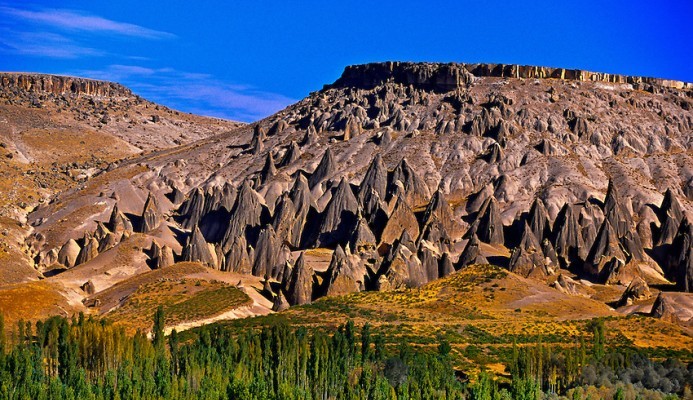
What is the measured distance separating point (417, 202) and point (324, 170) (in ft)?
56.9

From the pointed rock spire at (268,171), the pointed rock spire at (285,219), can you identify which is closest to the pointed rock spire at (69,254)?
the pointed rock spire at (285,219)

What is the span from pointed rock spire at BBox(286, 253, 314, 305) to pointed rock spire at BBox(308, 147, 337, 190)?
4558 centimetres

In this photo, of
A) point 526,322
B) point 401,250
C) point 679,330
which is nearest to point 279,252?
point 401,250

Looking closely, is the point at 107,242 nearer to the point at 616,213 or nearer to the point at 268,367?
the point at 268,367

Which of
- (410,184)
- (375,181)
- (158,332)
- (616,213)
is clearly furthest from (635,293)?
(158,332)

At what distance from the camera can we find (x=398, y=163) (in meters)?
173

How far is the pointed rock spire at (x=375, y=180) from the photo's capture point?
16325 centimetres

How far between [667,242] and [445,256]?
35.3 meters

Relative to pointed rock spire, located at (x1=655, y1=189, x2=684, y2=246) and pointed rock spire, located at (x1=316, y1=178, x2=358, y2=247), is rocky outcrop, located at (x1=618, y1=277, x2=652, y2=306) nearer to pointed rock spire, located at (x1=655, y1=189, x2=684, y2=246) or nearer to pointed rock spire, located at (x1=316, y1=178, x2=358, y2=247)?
pointed rock spire, located at (x1=655, y1=189, x2=684, y2=246)

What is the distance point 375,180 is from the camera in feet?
541

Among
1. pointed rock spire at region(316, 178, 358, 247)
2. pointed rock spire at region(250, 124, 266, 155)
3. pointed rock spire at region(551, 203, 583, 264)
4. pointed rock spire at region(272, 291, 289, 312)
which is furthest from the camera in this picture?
pointed rock spire at region(250, 124, 266, 155)

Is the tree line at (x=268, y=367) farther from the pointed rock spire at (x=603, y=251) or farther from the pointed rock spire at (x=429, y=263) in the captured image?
the pointed rock spire at (x=603, y=251)

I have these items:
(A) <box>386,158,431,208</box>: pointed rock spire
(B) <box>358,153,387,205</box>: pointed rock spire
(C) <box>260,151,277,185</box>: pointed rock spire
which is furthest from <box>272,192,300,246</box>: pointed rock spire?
(C) <box>260,151,277,185</box>: pointed rock spire

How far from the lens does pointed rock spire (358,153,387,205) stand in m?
163
